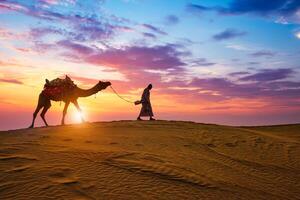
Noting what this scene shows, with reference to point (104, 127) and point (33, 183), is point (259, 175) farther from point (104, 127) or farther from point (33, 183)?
point (104, 127)

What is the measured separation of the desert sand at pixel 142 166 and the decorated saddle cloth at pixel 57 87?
3320mm

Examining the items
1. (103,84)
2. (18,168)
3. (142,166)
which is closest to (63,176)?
(18,168)

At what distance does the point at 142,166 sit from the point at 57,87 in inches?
402

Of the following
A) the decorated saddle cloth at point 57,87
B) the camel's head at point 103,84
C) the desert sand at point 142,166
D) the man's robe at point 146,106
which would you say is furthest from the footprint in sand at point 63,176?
the man's robe at point 146,106

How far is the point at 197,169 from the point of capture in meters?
11.5

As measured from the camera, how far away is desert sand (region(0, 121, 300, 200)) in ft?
30.3

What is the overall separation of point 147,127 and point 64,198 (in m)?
9.86

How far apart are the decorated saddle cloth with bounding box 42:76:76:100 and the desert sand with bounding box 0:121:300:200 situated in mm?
3320

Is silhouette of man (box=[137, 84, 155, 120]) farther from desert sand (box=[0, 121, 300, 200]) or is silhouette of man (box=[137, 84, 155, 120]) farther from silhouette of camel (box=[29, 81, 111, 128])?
desert sand (box=[0, 121, 300, 200])

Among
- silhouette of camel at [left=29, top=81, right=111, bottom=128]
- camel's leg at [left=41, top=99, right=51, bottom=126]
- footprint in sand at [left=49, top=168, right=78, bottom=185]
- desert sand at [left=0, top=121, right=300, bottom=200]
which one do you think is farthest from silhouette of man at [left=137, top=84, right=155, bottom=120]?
footprint in sand at [left=49, top=168, right=78, bottom=185]

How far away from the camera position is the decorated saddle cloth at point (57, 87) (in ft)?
65.0

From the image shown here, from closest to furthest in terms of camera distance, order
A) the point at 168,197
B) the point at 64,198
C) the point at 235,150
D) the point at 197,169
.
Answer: the point at 64,198 < the point at 168,197 < the point at 197,169 < the point at 235,150

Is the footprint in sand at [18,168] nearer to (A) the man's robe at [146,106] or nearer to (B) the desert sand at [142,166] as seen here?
(B) the desert sand at [142,166]

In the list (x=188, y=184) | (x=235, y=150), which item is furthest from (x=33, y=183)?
(x=235, y=150)
